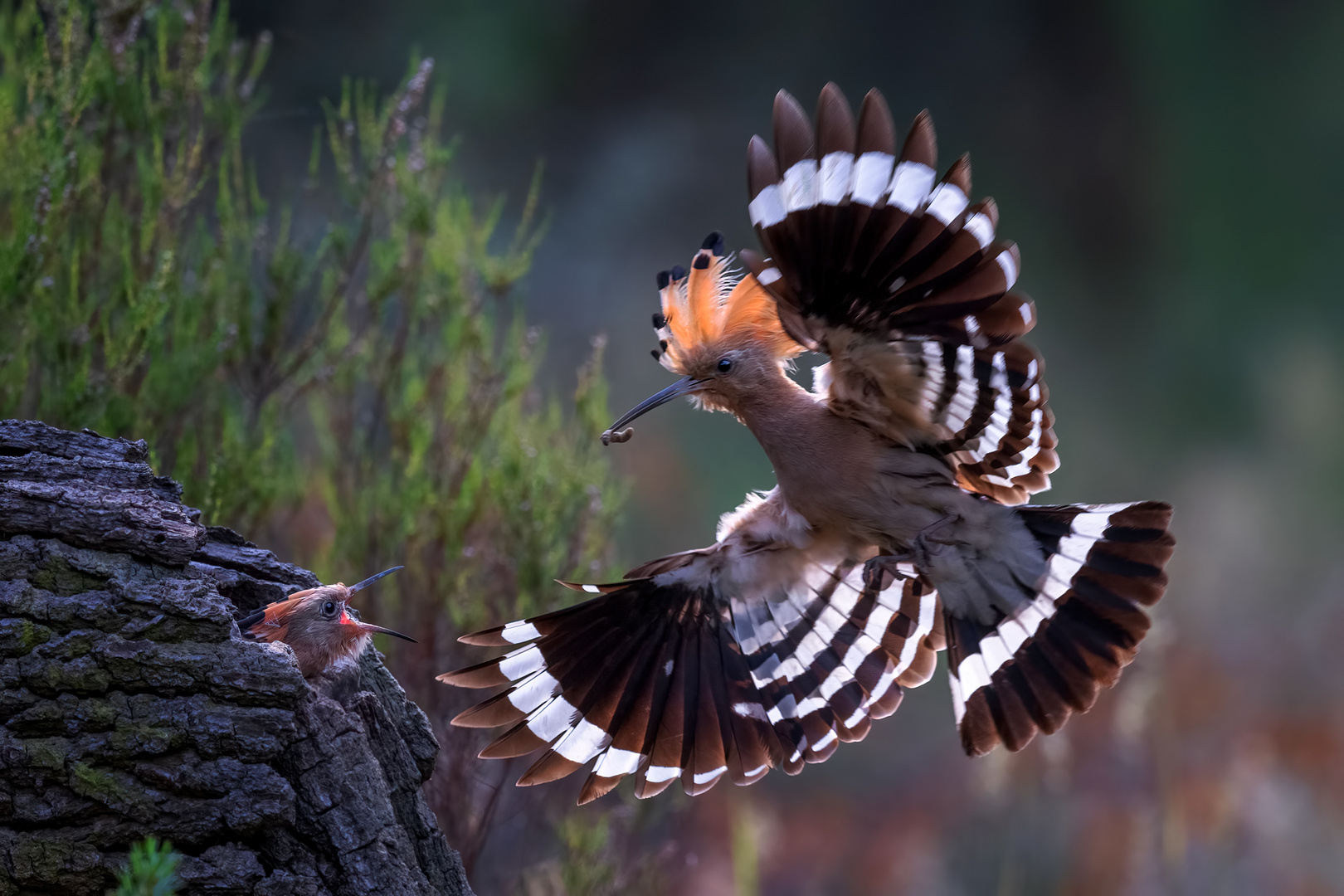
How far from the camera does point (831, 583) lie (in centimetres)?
231

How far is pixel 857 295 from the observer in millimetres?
1758

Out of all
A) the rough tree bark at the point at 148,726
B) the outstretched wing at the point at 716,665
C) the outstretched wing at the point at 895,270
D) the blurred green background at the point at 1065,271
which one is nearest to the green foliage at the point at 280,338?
the outstretched wing at the point at 716,665

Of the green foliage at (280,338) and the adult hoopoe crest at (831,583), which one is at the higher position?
the green foliage at (280,338)

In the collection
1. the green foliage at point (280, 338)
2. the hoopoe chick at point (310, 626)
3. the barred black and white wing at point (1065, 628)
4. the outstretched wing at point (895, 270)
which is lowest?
the barred black and white wing at point (1065, 628)

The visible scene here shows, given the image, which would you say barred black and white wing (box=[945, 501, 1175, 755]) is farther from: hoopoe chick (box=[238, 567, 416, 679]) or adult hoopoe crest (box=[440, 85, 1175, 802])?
hoopoe chick (box=[238, 567, 416, 679])

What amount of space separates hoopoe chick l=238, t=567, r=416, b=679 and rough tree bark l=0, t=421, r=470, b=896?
6cm

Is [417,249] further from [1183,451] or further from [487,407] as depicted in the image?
[1183,451]

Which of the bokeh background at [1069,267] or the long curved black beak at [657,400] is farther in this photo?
the bokeh background at [1069,267]

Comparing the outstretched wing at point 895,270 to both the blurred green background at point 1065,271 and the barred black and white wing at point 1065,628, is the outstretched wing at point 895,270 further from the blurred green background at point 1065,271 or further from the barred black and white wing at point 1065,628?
the blurred green background at point 1065,271

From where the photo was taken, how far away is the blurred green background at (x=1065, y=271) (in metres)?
4.85

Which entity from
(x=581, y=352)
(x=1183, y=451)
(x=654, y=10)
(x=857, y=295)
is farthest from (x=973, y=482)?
(x=654, y=10)

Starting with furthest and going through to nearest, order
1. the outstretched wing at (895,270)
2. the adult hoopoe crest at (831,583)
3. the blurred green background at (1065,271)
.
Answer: the blurred green background at (1065,271), the adult hoopoe crest at (831,583), the outstretched wing at (895,270)

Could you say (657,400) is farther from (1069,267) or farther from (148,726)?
(1069,267)

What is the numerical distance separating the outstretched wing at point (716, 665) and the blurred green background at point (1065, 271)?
Result: 2.60m
